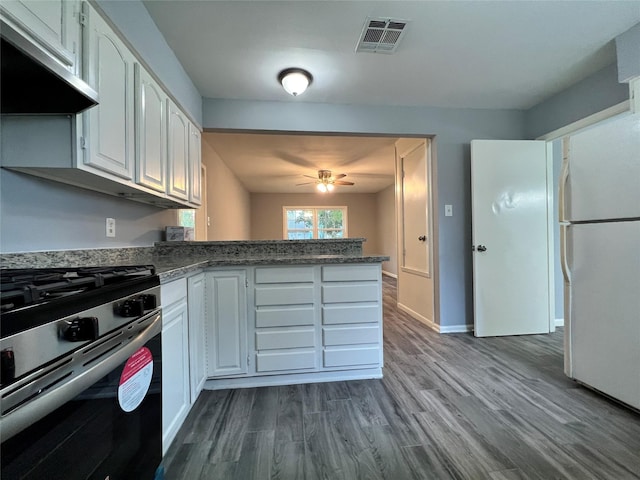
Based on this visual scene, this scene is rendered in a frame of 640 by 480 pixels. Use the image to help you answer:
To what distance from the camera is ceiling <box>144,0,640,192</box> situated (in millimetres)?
1723

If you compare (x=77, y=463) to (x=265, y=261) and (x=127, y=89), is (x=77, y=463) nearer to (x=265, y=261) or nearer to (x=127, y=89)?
(x=265, y=261)

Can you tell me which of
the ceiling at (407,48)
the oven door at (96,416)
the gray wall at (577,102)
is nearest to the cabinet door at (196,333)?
the oven door at (96,416)

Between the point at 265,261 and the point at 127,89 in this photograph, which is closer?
the point at 127,89

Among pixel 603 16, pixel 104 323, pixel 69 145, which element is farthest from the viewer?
pixel 603 16

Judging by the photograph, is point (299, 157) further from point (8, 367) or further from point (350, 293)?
point (8, 367)

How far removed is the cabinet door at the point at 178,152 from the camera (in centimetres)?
199

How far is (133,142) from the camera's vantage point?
1489 mm

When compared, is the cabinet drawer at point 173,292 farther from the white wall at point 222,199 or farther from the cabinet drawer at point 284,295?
the white wall at point 222,199

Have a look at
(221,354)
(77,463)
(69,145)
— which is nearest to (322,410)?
(221,354)

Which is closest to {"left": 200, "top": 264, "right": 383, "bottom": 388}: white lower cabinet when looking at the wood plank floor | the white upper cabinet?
the wood plank floor

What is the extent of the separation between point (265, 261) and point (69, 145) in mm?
1139

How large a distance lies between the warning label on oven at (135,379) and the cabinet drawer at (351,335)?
118cm

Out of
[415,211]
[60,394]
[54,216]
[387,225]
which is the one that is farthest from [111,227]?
[387,225]

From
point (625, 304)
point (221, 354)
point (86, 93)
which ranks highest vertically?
point (86, 93)
